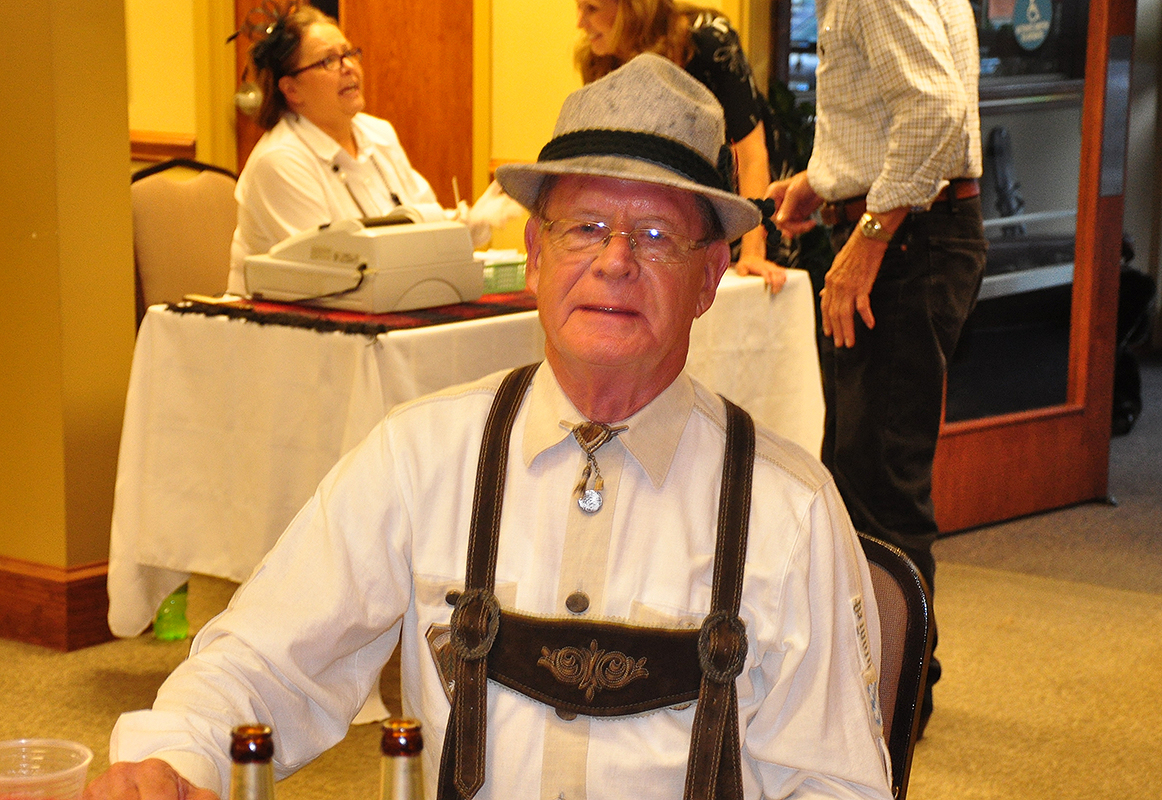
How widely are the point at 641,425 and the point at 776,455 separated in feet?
0.47

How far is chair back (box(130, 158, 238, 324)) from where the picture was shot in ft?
12.9

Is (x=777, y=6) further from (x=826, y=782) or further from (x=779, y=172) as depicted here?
(x=826, y=782)

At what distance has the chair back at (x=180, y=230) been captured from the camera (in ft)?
12.9

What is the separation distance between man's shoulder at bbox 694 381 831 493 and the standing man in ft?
3.92

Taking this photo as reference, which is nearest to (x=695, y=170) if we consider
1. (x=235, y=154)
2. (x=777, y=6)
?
(x=777, y=6)

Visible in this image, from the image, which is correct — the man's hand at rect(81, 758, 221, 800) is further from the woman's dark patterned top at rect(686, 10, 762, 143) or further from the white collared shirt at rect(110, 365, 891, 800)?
the woman's dark patterned top at rect(686, 10, 762, 143)

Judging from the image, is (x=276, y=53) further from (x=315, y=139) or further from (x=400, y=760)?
(x=400, y=760)

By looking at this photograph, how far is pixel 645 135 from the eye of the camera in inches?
54.4

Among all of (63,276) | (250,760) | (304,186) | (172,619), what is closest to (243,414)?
(63,276)

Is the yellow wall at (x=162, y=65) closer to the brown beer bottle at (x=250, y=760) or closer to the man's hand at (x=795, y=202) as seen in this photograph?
the man's hand at (x=795, y=202)

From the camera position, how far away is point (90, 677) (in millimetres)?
3260

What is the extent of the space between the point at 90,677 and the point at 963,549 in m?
2.72

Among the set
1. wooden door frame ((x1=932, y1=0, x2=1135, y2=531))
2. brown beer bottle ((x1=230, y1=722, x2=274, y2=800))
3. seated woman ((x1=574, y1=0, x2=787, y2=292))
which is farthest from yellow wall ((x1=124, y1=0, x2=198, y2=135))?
brown beer bottle ((x1=230, y1=722, x2=274, y2=800))

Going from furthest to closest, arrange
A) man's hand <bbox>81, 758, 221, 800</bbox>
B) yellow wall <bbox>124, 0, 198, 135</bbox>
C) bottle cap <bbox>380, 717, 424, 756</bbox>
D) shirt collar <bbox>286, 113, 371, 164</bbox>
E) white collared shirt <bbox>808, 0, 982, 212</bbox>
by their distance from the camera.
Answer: yellow wall <bbox>124, 0, 198, 135</bbox> → shirt collar <bbox>286, 113, 371, 164</bbox> → white collared shirt <bbox>808, 0, 982, 212</bbox> → man's hand <bbox>81, 758, 221, 800</bbox> → bottle cap <bbox>380, 717, 424, 756</bbox>
